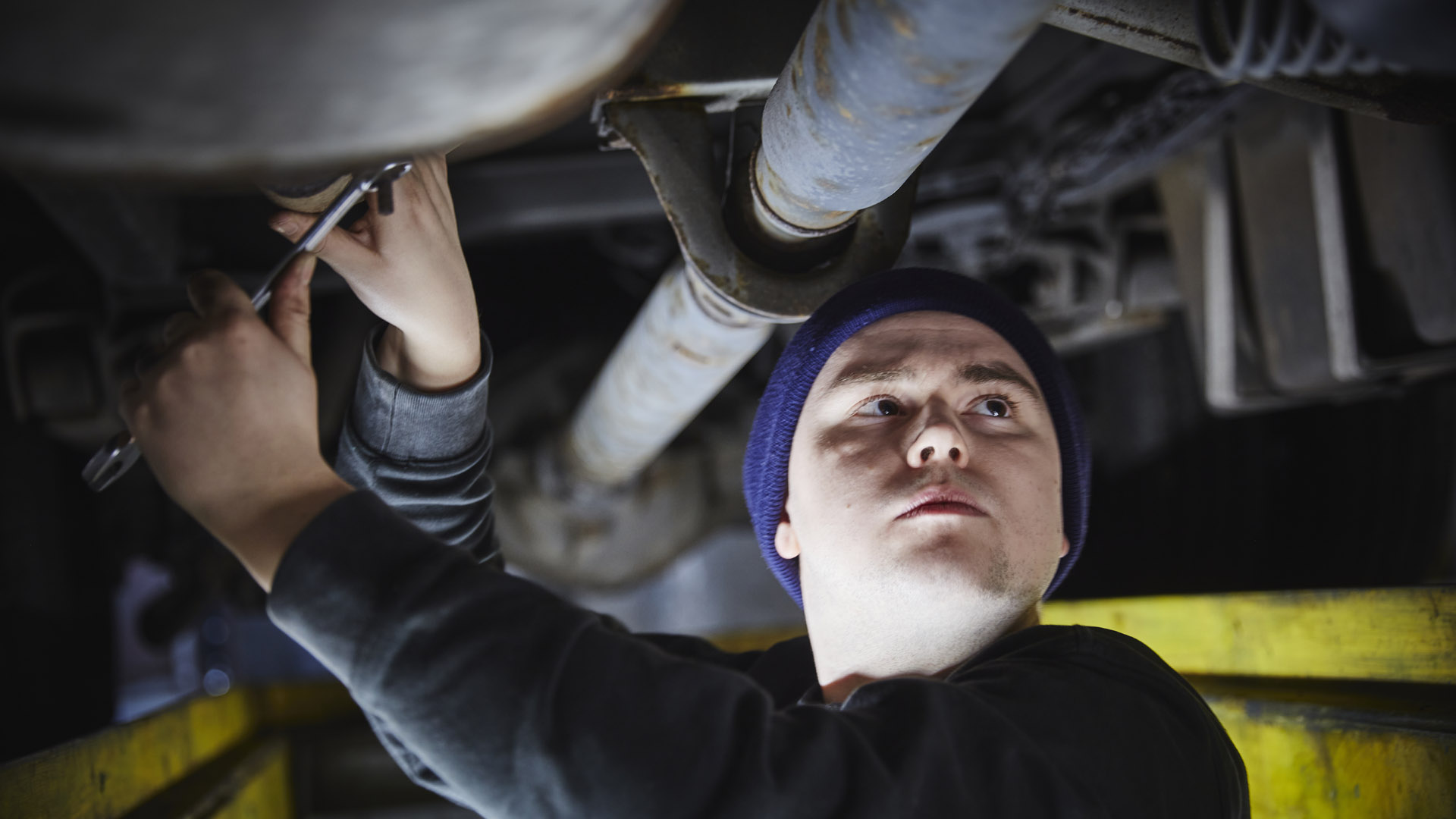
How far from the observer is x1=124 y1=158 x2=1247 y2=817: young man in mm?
542

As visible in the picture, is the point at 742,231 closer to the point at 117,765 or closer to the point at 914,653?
the point at 914,653

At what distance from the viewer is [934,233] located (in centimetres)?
156

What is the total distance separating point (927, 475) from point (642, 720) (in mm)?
347

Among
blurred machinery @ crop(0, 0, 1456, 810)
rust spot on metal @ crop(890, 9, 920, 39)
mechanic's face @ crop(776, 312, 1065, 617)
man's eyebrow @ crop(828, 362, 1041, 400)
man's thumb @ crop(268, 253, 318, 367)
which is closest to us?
blurred machinery @ crop(0, 0, 1456, 810)

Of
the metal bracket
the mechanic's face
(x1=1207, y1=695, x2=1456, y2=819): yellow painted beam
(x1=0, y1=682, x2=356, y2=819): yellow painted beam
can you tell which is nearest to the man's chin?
the mechanic's face

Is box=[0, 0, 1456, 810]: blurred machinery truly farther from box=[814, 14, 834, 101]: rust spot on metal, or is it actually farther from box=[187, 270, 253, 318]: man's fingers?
box=[187, 270, 253, 318]: man's fingers

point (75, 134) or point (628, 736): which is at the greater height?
point (75, 134)

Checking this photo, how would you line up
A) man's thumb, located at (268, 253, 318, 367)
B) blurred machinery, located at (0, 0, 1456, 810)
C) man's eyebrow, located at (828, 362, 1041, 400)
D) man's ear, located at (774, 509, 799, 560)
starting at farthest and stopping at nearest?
man's ear, located at (774, 509, 799, 560)
man's eyebrow, located at (828, 362, 1041, 400)
man's thumb, located at (268, 253, 318, 367)
blurred machinery, located at (0, 0, 1456, 810)

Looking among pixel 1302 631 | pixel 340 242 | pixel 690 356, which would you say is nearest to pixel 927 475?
pixel 690 356

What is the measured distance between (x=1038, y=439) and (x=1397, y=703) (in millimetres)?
474

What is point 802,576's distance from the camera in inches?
37.5

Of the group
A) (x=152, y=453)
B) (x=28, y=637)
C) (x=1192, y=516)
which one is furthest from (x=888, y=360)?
(x=28, y=637)

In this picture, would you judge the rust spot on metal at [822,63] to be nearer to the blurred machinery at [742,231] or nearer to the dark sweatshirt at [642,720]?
the blurred machinery at [742,231]

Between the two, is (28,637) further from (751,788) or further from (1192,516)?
(1192,516)
